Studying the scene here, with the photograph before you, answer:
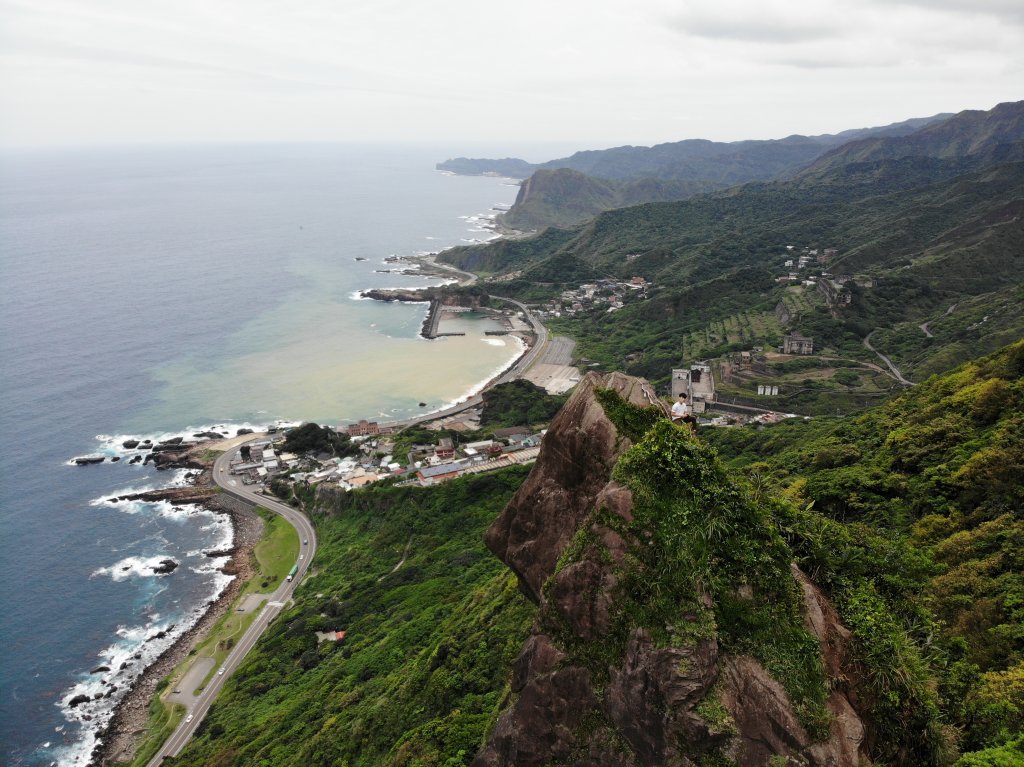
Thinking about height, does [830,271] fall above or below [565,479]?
below

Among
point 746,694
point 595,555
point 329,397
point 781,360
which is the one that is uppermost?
point 595,555

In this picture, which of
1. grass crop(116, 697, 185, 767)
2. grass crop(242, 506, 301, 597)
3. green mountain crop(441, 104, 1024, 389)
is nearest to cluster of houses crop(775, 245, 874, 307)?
green mountain crop(441, 104, 1024, 389)

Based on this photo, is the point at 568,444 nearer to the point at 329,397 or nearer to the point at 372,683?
the point at 372,683

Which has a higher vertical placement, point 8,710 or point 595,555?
point 595,555

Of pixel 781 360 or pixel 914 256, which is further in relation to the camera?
pixel 914 256

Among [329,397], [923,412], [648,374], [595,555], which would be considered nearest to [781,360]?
[648,374]

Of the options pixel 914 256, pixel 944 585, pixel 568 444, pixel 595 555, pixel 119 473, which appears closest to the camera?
pixel 595 555

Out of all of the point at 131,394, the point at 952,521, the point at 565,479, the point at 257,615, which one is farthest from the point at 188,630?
the point at 131,394

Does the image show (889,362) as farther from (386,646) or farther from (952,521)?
(386,646)
